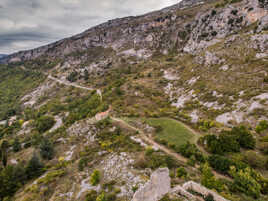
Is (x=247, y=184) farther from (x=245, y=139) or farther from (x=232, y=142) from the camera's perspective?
(x=245, y=139)

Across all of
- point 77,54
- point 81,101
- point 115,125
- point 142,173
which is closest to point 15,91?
point 77,54

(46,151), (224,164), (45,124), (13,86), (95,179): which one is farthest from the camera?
(13,86)

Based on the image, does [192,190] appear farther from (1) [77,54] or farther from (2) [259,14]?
(1) [77,54]

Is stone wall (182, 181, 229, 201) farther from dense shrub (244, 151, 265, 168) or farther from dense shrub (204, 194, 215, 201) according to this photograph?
dense shrub (244, 151, 265, 168)

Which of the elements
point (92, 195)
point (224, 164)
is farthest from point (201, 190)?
point (92, 195)

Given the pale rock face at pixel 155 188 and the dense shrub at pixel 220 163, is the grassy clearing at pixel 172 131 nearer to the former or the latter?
the dense shrub at pixel 220 163

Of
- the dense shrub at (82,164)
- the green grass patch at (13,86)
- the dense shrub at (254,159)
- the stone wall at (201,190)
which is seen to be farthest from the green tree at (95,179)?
the green grass patch at (13,86)
